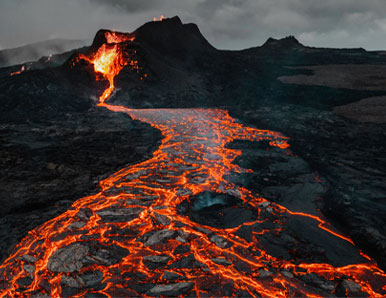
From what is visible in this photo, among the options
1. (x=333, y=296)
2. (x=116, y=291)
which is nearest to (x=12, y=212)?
(x=116, y=291)

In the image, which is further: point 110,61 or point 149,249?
point 110,61

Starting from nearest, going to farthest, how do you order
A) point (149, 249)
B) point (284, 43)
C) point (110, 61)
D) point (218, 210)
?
point (149, 249) → point (218, 210) → point (110, 61) → point (284, 43)

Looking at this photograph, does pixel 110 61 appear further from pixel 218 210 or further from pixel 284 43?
pixel 284 43

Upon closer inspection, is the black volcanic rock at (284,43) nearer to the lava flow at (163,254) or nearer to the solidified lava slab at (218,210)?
the lava flow at (163,254)

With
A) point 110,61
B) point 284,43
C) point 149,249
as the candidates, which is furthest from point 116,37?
point 149,249

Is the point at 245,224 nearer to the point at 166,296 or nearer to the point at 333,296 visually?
the point at 333,296

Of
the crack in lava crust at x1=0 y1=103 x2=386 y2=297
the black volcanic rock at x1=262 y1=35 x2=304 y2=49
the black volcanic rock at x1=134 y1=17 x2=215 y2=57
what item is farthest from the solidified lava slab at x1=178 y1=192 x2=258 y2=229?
the black volcanic rock at x1=262 y1=35 x2=304 y2=49

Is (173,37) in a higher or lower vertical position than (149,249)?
higher

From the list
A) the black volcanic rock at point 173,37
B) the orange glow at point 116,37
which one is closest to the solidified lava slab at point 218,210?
the black volcanic rock at point 173,37
